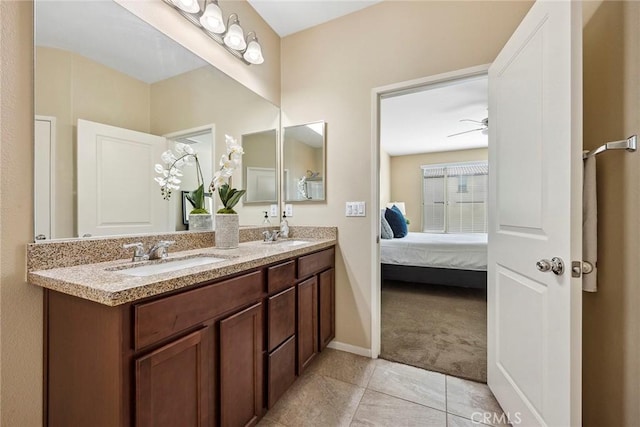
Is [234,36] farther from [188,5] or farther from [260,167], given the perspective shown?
[260,167]

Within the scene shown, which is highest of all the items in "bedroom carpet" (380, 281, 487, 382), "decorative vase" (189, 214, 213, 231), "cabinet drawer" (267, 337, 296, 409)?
"decorative vase" (189, 214, 213, 231)

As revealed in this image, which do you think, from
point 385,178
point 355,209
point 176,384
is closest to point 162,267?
point 176,384

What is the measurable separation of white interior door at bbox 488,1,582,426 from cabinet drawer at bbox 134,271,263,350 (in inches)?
48.2

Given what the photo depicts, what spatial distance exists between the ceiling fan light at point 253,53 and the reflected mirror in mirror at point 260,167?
52 centimetres

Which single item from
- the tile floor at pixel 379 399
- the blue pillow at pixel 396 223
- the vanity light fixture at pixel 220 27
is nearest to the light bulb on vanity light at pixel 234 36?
the vanity light fixture at pixel 220 27

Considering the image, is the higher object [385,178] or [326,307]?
[385,178]

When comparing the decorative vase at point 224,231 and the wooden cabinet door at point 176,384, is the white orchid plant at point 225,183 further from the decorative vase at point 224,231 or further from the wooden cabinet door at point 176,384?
the wooden cabinet door at point 176,384

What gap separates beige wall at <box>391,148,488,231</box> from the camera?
6.03m

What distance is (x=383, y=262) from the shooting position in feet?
11.8

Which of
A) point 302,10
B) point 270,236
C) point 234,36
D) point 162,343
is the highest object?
point 302,10

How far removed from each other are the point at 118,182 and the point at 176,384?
954 millimetres

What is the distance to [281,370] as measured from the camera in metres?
1.41

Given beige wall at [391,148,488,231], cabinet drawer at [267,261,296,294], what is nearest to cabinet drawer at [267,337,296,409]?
cabinet drawer at [267,261,296,294]

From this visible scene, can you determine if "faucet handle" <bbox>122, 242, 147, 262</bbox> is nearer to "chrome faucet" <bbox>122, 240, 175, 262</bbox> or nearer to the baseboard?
"chrome faucet" <bbox>122, 240, 175, 262</bbox>
